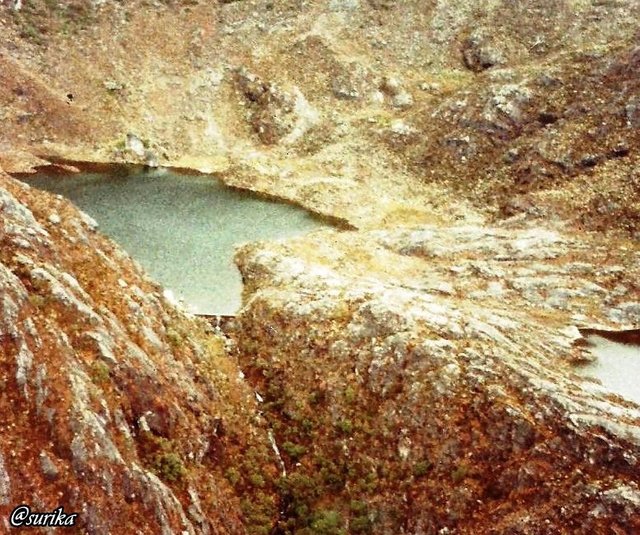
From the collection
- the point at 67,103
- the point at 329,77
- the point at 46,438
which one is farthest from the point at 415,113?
the point at 46,438

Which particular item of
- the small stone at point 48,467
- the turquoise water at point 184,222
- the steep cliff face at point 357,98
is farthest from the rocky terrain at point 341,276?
the turquoise water at point 184,222

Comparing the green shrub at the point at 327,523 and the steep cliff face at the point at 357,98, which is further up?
the steep cliff face at the point at 357,98

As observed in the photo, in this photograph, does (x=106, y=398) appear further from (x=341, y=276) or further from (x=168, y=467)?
(x=341, y=276)

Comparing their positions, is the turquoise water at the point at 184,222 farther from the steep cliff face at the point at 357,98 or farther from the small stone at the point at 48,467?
the small stone at the point at 48,467

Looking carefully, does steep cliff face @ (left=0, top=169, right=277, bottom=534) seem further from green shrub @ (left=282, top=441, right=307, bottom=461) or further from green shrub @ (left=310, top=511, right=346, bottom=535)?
green shrub @ (left=310, top=511, right=346, bottom=535)

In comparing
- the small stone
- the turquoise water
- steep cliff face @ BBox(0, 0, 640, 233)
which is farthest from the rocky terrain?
the turquoise water

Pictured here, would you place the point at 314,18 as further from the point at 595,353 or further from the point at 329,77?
the point at 595,353
